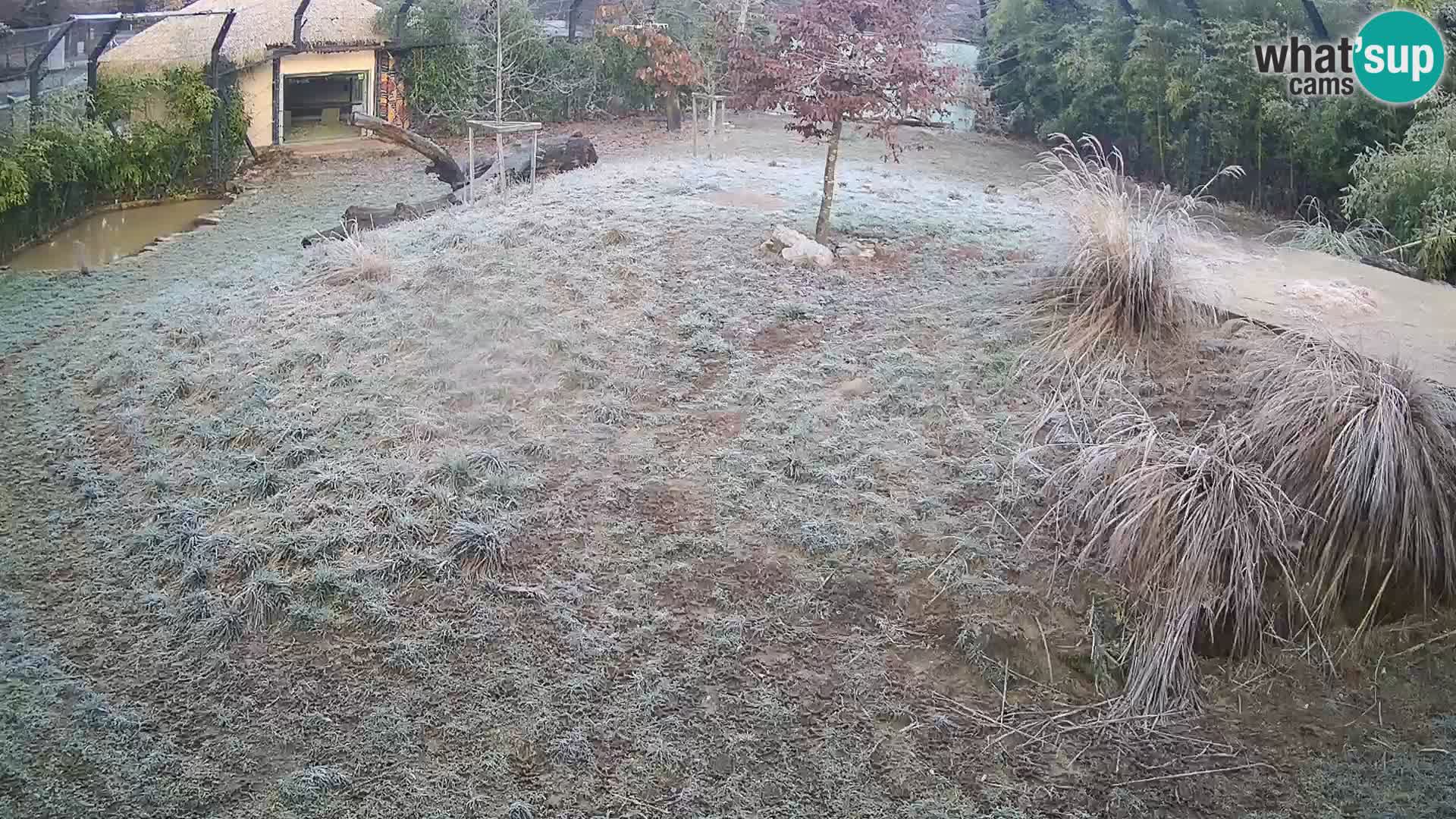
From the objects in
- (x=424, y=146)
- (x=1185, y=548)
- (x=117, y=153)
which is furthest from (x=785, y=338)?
(x=117, y=153)

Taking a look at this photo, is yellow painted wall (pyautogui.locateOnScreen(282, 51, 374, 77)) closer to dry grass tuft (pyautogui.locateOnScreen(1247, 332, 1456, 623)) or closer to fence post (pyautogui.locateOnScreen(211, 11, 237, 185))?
fence post (pyautogui.locateOnScreen(211, 11, 237, 185))

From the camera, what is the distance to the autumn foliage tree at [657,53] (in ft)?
30.4

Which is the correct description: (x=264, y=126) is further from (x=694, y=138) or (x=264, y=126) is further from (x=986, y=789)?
(x=986, y=789)

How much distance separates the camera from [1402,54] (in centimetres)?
558

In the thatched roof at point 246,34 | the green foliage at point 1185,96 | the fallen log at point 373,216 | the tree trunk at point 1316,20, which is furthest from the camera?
the thatched roof at point 246,34

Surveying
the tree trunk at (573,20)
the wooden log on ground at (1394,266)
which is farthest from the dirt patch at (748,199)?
the tree trunk at (573,20)

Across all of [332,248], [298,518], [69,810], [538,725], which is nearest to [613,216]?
[332,248]

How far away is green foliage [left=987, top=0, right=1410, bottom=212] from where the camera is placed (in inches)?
252

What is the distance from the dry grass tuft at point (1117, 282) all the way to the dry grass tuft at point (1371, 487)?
88cm

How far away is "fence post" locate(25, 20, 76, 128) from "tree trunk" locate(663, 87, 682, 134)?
14.3ft

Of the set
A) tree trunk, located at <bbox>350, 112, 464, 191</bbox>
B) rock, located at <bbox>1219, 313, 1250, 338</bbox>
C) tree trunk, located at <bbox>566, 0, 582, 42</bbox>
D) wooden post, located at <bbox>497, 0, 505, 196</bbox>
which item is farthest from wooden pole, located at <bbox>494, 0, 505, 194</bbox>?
rock, located at <bbox>1219, 313, 1250, 338</bbox>

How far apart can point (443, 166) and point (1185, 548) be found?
6.38 metres

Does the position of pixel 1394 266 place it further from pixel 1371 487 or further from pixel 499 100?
pixel 499 100

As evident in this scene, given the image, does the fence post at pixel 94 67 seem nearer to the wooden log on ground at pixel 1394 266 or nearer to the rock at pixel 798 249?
the rock at pixel 798 249
